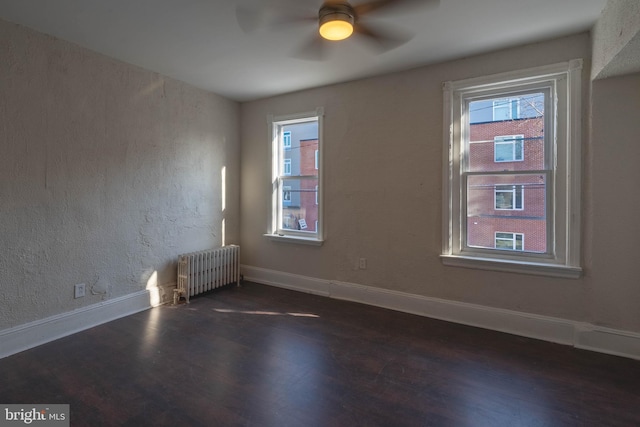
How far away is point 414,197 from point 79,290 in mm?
3386

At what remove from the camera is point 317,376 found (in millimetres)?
2211

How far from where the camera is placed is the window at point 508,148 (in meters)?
2.97

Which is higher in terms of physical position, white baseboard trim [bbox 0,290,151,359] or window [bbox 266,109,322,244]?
window [bbox 266,109,322,244]

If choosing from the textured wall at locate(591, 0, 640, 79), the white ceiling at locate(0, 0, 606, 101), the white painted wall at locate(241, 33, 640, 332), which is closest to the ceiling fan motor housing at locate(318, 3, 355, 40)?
the white ceiling at locate(0, 0, 606, 101)

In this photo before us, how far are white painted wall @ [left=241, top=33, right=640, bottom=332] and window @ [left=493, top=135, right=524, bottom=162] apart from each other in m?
0.47

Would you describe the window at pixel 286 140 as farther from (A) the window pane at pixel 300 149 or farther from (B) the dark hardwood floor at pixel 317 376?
(B) the dark hardwood floor at pixel 317 376

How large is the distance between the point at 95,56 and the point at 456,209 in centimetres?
381

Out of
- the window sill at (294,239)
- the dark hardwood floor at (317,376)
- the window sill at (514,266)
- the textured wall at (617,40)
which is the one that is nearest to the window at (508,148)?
the textured wall at (617,40)

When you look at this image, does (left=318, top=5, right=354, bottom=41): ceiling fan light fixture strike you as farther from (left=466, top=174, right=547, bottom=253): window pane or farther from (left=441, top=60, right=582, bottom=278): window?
(left=466, top=174, right=547, bottom=253): window pane

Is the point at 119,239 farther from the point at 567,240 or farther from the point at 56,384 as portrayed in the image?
the point at 567,240

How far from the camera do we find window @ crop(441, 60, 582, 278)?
8.89ft

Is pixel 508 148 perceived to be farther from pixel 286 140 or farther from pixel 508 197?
pixel 286 140

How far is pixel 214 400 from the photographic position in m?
1.95

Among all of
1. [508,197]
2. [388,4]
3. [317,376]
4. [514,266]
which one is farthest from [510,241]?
[388,4]
